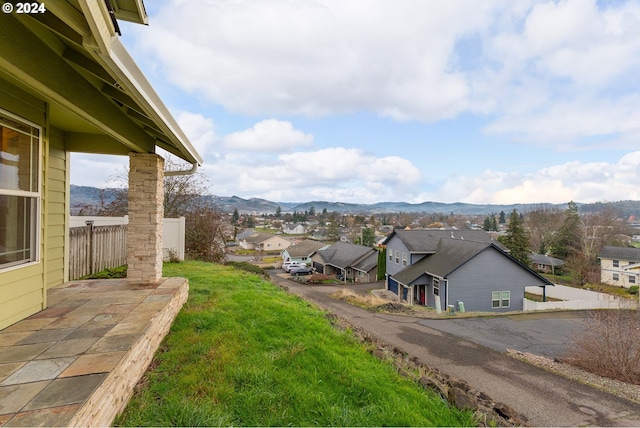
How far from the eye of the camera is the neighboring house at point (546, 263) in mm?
34125

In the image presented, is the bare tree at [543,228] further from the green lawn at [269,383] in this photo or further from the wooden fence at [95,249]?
the wooden fence at [95,249]

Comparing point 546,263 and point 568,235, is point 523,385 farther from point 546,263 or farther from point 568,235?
point 568,235

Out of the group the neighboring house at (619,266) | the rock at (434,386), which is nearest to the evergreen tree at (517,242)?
the neighboring house at (619,266)

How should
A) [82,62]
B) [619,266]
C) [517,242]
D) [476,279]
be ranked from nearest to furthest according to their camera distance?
1. [82,62]
2. [476,279]
3. [619,266]
4. [517,242]

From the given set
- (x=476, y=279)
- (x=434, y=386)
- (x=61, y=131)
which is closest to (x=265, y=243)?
(x=476, y=279)

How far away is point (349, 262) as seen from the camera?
104ft

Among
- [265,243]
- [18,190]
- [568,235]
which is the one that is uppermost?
[18,190]

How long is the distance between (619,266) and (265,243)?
166 feet

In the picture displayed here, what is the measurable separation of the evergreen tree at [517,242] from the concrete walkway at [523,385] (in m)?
29.2

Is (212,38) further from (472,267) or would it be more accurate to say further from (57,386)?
(472,267)

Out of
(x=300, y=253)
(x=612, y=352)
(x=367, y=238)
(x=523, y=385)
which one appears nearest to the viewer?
(x=523, y=385)

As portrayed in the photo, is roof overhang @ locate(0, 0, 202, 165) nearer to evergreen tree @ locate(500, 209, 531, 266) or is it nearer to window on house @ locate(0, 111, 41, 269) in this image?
window on house @ locate(0, 111, 41, 269)

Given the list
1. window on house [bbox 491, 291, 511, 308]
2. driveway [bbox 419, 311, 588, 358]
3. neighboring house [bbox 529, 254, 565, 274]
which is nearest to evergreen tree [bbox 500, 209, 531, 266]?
neighboring house [bbox 529, 254, 565, 274]

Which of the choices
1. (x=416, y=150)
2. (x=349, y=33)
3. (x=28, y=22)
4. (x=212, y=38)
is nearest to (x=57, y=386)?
(x=28, y=22)
